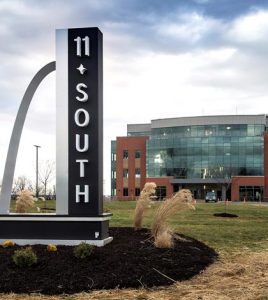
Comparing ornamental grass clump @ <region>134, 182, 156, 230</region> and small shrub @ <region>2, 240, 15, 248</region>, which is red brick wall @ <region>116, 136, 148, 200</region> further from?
small shrub @ <region>2, 240, 15, 248</region>

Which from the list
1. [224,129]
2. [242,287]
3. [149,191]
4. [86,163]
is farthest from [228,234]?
[224,129]

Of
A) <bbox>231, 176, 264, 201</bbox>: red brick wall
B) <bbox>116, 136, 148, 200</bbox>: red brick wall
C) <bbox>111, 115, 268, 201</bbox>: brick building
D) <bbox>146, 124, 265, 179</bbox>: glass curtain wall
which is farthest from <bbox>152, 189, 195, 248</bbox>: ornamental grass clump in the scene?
<bbox>116, 136, 148, 200</bbox>: red brick wall

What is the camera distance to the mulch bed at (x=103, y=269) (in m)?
8.08

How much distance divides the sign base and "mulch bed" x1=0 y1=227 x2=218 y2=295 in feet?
1.31

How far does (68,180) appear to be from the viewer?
11.5 metres

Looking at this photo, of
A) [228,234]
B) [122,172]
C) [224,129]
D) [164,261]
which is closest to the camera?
[164,261]

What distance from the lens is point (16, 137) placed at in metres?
12.3

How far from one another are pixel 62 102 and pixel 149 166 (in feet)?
252

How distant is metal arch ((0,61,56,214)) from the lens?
12.1 metres

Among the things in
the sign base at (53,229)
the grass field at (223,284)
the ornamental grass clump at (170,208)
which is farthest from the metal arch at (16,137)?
the grass field at (223,284)

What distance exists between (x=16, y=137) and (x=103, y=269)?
15.6ft

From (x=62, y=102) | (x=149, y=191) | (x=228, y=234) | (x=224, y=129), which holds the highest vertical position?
(x=224, y=129)

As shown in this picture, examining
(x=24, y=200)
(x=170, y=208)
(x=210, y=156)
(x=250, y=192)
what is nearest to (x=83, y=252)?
(x=170, y=208)

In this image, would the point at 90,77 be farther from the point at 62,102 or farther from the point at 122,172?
the point at 122,172
